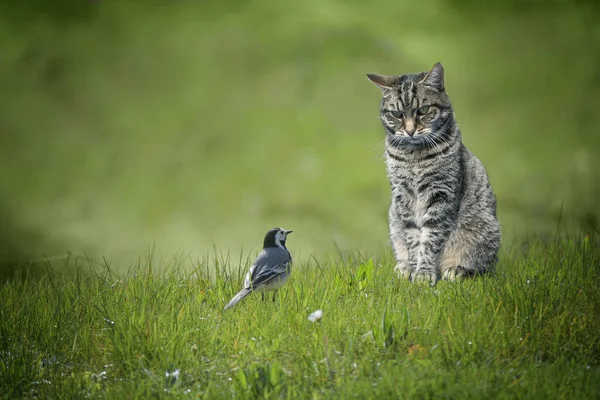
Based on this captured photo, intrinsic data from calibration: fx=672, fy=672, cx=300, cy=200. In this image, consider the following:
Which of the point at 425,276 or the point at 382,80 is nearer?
the point at 425,276

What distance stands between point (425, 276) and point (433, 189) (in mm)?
709

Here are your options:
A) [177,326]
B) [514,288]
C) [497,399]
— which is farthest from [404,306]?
[177,326]

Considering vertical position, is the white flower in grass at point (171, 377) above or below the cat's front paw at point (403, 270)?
below

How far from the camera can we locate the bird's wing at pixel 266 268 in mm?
4320

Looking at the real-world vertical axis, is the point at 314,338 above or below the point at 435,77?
below

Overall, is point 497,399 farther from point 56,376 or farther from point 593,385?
point 56,376

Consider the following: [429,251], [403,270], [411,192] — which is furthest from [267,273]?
[411,192]

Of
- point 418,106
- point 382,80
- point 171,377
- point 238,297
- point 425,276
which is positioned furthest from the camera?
point 382,80

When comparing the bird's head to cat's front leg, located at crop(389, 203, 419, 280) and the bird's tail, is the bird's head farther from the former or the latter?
cat's front leg, located at crop(389, 203, 419, 280)

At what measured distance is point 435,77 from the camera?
5285 millimetres

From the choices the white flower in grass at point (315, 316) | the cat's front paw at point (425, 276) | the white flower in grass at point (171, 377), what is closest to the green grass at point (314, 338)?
the white flower in grass at point (171, 377)

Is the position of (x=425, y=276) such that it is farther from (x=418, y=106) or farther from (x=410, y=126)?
(x=418, y=106)

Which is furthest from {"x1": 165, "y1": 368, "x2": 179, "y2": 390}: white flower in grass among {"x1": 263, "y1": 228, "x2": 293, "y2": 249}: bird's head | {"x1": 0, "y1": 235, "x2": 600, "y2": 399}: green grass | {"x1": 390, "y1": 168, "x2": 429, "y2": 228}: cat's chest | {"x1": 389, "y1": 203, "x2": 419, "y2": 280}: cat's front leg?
{"x1": 390, "y1": 168, "x2": 429, "y2": 228}: cat's chest

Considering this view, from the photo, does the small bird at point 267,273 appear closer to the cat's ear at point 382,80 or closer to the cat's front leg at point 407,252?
the cat's front leg at point 407,252
